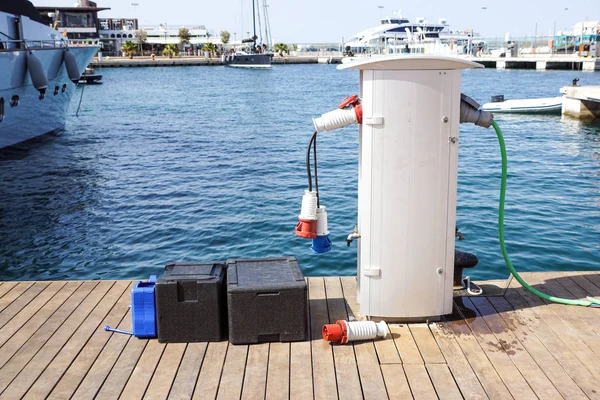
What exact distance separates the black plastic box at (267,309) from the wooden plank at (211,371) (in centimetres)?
13

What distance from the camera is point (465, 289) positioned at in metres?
5.47

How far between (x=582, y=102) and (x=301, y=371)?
95.1 ft

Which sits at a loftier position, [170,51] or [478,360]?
[478,360]

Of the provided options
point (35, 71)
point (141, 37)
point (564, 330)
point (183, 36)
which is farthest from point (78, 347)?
point (183, 36)

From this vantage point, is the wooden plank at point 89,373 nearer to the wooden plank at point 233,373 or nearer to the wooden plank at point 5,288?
the wooden plank at point 233,373

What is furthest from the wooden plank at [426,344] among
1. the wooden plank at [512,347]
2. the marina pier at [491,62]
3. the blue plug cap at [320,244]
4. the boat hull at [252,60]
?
the boat hull at [252,60]

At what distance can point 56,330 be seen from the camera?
489 cm

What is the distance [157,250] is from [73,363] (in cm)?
739

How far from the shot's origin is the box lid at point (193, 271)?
457 centimetres

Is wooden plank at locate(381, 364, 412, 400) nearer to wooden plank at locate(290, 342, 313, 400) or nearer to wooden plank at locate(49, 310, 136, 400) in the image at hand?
wooden plank at locate(290, 342, 313, 400)

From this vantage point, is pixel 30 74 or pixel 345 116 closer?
pixel 345 116

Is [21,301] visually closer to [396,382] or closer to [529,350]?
[396,382]

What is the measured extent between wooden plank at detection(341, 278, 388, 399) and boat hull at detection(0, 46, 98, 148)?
63.4ft

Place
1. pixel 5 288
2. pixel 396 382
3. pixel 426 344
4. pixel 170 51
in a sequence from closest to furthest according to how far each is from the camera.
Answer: pixel 396 382, pixel 426 344, pixel 5 288, pixel 170 51
